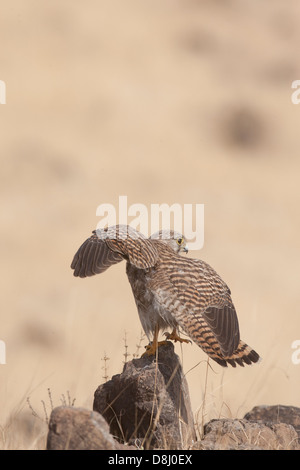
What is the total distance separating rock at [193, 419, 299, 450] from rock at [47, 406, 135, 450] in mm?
883

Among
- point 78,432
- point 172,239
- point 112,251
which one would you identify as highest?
point 172,239

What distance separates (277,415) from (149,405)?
1441 millimetres

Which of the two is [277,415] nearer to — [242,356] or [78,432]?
[242,356]

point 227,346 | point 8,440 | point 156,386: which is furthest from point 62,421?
point 227,346

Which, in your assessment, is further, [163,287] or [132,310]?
[132,310]

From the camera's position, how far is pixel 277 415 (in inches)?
276

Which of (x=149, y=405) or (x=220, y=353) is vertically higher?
(x=220, y=353)

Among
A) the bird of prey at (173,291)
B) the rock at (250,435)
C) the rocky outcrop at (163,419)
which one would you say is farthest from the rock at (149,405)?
the bird of prey at (173,291)

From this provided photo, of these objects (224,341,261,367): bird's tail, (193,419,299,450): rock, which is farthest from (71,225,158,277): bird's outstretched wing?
(193,419,299,450): rock

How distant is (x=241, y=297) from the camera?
22828mm

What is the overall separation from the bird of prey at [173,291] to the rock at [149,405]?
1.12 feet

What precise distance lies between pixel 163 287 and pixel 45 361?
15.1 metres

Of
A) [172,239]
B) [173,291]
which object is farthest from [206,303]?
[172,239]
